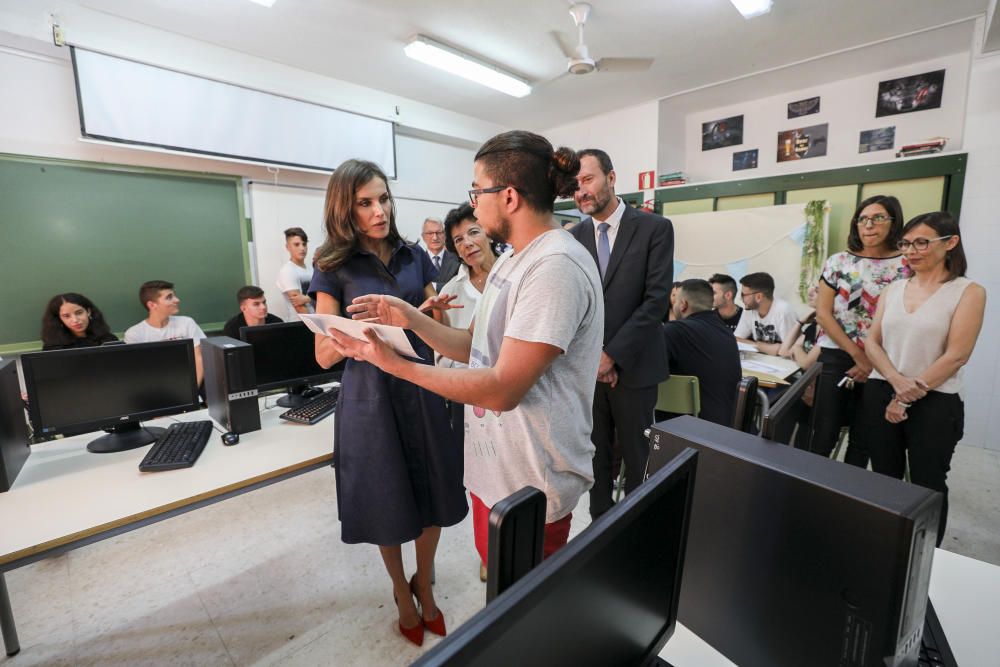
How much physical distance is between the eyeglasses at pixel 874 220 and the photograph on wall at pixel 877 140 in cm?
279

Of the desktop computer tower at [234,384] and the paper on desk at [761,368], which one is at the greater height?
the desktop computer tower at [234,384]

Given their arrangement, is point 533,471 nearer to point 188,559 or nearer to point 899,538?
point 899,538

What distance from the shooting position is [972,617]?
82 cm

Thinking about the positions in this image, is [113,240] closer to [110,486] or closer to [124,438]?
[124,438]

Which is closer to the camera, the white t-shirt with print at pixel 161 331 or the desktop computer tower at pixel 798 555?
the desktop computer tower at pixel 798 555

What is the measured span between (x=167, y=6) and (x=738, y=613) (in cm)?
446

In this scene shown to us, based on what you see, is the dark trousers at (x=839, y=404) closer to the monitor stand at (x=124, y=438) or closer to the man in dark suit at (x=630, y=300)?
the man in dark suit at (x=630, y=300)

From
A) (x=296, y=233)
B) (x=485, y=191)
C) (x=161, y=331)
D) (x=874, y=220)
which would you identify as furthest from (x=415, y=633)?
(x=296, y=233)

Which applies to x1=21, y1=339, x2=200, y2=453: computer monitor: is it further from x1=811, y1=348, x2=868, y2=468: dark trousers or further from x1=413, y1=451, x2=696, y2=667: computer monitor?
x1=811, y1=348, x2=868, y2=468: dark trousers

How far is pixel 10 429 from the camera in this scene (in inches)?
59.6

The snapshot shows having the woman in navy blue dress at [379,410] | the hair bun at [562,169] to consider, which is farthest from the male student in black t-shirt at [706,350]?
the hair bun at [562,169]

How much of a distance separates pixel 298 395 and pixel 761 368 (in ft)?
8.81

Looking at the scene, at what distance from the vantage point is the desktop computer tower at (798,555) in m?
0.55

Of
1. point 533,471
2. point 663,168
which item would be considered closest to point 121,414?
point 533,471
